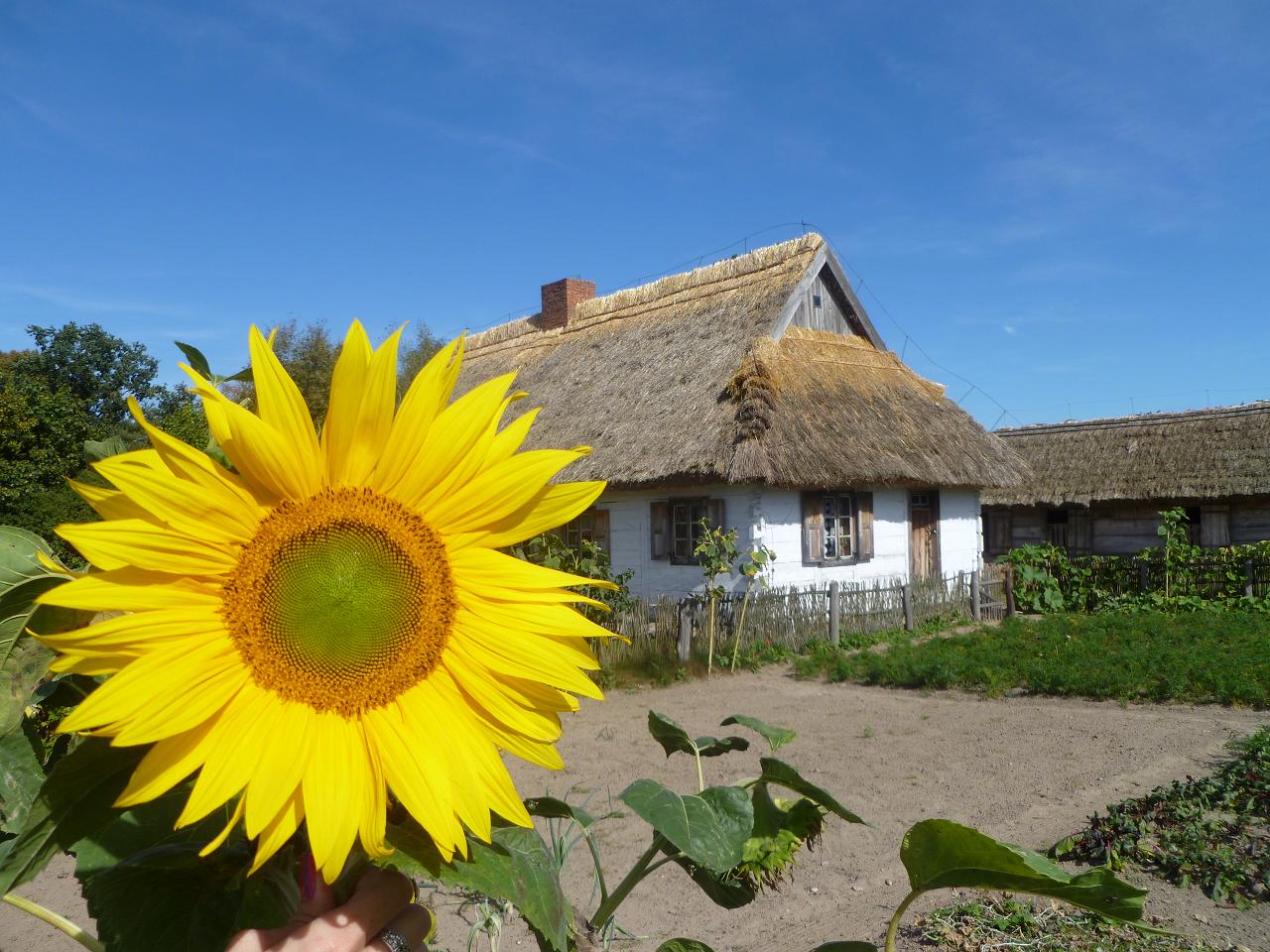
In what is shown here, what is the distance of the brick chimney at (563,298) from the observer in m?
21.0

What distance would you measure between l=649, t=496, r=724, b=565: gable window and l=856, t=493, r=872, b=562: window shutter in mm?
2682

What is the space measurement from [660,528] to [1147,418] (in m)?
14.0

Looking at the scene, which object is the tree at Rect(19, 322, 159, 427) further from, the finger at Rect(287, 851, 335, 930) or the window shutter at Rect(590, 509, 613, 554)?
the finger at Rect(287, 851, 335, 930)

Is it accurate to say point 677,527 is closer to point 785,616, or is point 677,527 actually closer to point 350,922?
point 785,616

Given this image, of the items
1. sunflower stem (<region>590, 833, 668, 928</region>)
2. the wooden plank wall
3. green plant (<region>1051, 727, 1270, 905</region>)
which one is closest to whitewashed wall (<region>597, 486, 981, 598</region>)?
the wooden plank wall

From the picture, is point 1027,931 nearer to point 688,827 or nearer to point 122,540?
point 688,827

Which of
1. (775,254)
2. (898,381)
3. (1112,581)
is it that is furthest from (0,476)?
(1112,581)

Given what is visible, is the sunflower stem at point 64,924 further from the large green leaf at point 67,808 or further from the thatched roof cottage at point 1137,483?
the thatched roof cottage at point 1137,483

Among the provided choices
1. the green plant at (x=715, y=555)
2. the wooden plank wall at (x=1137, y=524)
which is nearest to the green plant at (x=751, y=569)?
the green plant at (x=715, y=555)

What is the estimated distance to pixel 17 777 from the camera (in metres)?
0.87

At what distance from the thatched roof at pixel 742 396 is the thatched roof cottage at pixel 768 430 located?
0.11 ft

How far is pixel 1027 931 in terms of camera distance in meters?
3.96

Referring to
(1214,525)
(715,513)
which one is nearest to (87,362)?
(715,513)

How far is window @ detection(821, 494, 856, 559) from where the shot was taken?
14977 mm
